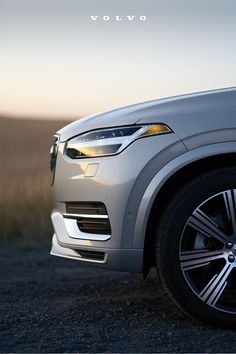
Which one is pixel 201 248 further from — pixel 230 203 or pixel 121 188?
pixel 121 188

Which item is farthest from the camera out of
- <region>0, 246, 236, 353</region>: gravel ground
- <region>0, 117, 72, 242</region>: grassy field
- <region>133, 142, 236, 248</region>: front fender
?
<region>0, 117, 72, 242</region>: grassy field

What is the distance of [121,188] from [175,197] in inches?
14.2

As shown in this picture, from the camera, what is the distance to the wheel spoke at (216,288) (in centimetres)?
480

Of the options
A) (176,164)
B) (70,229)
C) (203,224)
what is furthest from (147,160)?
(70,229)

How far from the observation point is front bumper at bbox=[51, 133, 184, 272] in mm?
4816

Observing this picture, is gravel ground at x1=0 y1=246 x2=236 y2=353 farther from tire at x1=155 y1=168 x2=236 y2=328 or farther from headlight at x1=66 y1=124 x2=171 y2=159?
headlight at x1=66 y1=124 x2=171 y2=159

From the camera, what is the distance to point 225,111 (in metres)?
4.83

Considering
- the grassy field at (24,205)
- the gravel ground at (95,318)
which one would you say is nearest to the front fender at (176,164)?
the gravel ground at (95,318)

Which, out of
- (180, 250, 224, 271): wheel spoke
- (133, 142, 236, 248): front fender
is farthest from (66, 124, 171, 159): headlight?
(180, 250, 224, 271): wheel spoke

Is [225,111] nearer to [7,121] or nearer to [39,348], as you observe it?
[39,348]

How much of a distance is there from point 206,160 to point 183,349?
126cm

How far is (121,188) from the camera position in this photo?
4844mm

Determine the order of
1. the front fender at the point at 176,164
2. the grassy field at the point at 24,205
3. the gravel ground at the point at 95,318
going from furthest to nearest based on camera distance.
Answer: the grassy field at the point at 24,205, the front fender at the point at 176,164, the gravel ground at the point at 95,318

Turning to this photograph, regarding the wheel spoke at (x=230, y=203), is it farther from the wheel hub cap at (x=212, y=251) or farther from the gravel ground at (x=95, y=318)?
the gravel ground at (x=95, y=318)
